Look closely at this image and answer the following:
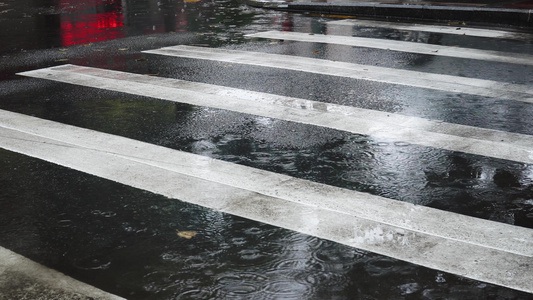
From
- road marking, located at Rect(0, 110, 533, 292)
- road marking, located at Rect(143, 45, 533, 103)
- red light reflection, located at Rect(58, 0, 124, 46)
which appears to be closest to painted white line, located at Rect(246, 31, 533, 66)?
road marking, located at Rect(143, 45, 533, 103)

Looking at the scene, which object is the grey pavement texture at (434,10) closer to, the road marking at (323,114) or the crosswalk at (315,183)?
the crosswalk at (315,183)

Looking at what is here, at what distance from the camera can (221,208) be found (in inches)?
172

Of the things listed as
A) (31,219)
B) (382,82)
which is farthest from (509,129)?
(31,219)

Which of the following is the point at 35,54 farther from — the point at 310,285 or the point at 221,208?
the point at 310,285

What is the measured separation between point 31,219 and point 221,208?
4.14 feet

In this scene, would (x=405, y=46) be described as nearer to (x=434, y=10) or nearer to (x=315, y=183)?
(x=434, y=10)

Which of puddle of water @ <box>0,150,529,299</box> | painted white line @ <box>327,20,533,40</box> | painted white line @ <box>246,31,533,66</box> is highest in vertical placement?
painted white line @ <box>327,20,533,40</box>

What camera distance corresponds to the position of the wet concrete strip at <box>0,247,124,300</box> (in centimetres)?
333

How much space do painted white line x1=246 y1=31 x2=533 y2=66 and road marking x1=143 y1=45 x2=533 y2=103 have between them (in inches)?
54.5

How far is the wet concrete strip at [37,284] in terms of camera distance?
333cm

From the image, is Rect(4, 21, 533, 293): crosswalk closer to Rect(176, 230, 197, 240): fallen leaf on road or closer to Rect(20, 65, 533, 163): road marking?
Rect(20, 65, 533, 163): road marking

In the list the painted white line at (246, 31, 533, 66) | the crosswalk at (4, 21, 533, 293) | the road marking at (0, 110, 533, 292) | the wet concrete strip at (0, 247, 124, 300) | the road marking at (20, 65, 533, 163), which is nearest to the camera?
the wet concrete strip at (0, 247, 124, 300)

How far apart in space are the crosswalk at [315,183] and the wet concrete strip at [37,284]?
1.19 metres

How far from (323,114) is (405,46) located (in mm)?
4246
